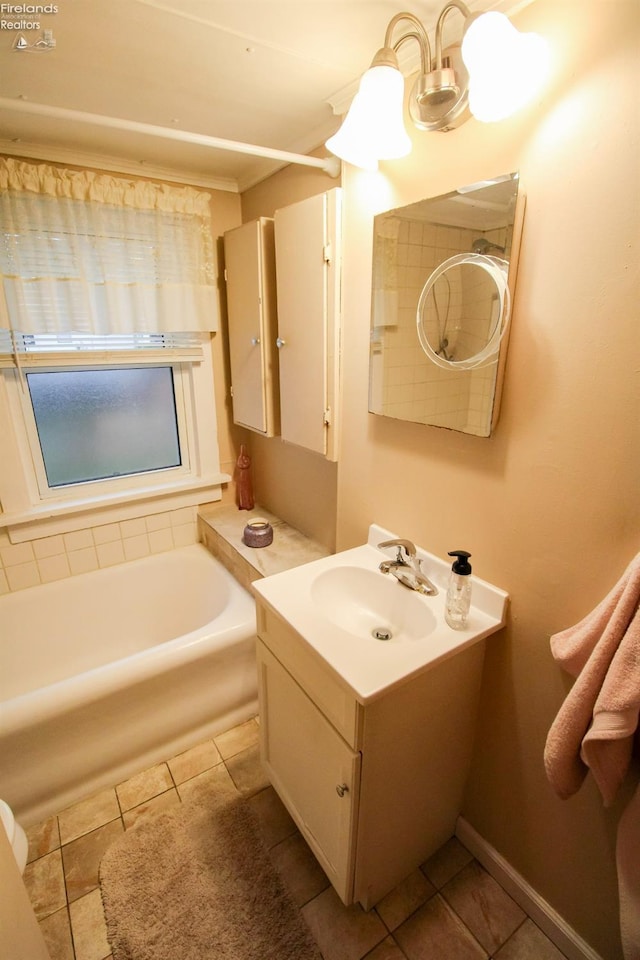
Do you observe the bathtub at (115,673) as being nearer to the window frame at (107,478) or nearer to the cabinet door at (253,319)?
the window frame at (107,478)

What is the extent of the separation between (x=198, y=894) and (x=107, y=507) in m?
1.53

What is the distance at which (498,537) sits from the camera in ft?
3.57

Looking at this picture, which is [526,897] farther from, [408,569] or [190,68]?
[190,68]

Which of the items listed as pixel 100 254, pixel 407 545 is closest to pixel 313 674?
pixel 407 545

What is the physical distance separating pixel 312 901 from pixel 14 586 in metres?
1.71

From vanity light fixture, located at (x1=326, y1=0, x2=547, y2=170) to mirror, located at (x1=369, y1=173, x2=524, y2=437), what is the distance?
0.48 ft

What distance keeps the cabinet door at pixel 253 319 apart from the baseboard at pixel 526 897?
1.64 meters

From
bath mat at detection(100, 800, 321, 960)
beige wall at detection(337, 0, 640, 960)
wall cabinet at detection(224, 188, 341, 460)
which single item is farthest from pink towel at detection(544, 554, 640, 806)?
wall cabinet at detection(224, 188, 341, 460)

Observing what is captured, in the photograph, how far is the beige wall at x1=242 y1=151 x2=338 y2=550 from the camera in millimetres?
1723

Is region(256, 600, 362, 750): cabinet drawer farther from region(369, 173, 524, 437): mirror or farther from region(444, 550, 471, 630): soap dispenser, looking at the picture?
region(369, 173, 524, 437): mirror

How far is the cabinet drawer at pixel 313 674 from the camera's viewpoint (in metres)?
0.96

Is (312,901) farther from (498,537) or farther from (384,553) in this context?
(498,537)

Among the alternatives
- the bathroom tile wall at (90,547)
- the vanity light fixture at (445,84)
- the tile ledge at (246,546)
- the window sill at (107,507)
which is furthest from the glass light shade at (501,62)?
the bathroom tile wall at (90,547)

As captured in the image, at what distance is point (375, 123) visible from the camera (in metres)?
0.99
